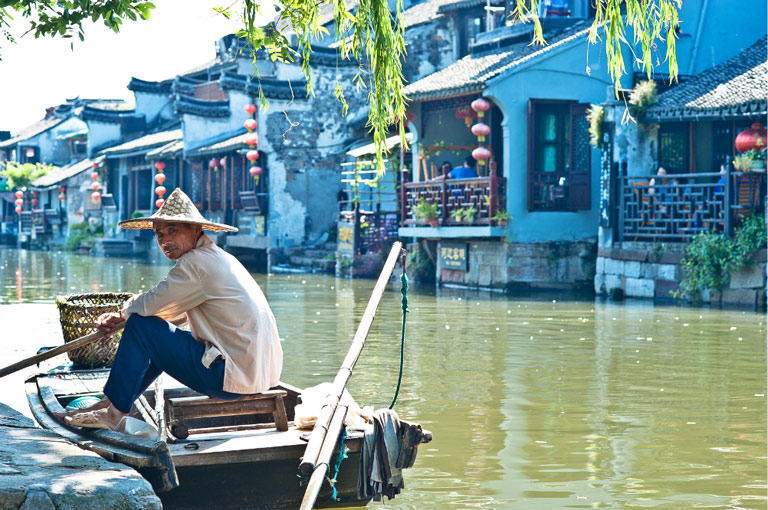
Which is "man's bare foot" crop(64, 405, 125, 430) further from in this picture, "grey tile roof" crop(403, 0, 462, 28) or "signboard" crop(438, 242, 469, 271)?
"grey tile roof" crop(403, 0, 462, 28)

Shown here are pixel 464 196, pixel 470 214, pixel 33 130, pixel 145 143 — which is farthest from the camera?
pixel 33 130

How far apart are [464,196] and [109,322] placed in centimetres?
1437

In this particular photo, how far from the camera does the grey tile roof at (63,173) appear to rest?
4134 cm

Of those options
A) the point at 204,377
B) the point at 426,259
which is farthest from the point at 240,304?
the point at 426,259

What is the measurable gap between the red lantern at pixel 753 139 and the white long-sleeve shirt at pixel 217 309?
12.1m

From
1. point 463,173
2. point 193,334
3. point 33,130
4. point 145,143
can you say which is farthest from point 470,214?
point 33,130

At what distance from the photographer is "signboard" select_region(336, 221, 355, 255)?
22812mm

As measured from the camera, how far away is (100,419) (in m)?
5.18

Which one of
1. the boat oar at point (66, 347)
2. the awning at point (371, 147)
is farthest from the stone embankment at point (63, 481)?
the awning at point (371, 147)

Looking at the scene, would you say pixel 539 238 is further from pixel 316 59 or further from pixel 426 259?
pixel 316 59

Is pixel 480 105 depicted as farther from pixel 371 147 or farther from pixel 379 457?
pixel 379 457

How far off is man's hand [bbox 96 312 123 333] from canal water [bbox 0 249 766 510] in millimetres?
1213

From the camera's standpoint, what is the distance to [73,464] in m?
4.44

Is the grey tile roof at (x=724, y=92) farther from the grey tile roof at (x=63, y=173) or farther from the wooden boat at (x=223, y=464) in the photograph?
the grey tile roof at (x=63, y=173)
